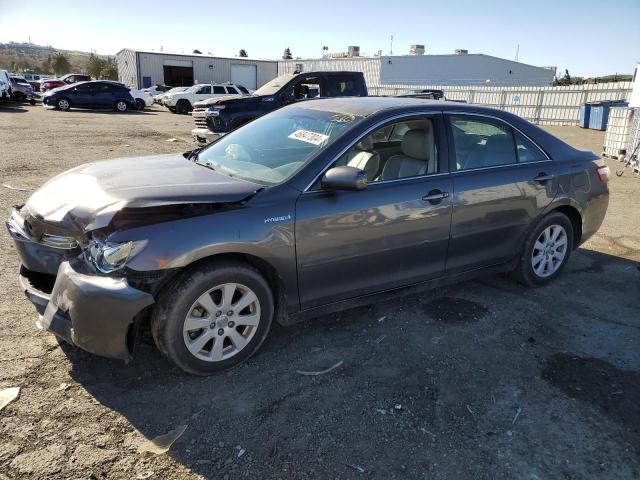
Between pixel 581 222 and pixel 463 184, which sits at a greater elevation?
pixel 463 184

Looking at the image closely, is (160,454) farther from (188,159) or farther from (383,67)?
(383,67)

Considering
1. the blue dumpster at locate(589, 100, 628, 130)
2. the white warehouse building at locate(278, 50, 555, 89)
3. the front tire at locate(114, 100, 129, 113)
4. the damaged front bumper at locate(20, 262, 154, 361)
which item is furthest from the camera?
the white warehouse building at locate(278, 50, 555, 89)

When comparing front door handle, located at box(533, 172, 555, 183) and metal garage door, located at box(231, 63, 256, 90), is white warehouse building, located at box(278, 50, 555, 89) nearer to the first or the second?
metal garage door, located at box(231, 63, 256, 90)

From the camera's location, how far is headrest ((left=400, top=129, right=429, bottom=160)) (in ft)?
13.0

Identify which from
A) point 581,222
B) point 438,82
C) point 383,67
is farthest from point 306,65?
point 581,222

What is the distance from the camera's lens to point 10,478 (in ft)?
7.63

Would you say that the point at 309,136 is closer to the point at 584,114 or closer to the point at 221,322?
the point at 221,322

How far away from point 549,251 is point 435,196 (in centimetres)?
166

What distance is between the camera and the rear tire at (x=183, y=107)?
29005 millimetres

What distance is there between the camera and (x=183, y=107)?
29125mm

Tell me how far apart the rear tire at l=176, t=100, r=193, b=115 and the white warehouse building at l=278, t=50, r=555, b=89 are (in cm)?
1461

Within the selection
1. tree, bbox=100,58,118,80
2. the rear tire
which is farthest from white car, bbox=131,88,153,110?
tree, bbox=100,58,118,80

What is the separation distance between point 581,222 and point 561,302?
883 millimetres

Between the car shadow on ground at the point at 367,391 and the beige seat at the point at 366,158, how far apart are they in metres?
1.17
